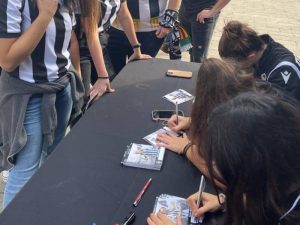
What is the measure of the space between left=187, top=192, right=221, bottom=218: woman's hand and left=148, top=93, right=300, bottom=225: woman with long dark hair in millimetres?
156

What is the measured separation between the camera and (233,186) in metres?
0.99

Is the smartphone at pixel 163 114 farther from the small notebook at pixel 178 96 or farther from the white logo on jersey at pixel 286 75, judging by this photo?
the white logo on jersey at pixel 286 75

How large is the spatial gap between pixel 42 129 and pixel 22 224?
0.57m

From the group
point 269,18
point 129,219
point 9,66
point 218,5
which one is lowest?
point 269,18

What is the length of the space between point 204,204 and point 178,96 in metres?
0.79

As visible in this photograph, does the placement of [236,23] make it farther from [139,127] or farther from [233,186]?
[233,186]

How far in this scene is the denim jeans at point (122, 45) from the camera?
7.95ft

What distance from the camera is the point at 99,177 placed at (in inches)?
52.6

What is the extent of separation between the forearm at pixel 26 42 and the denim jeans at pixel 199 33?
5.25 ft

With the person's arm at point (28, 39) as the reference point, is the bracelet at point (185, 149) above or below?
below

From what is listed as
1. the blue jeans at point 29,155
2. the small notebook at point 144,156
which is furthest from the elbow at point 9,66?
the small notebook at point 144,156

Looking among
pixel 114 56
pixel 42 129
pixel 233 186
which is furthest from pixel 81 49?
pixel 233 186

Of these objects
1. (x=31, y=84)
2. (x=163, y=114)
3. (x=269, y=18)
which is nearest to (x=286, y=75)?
(x=163, y=114)

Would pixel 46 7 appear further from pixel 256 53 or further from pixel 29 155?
pixel 256 53
